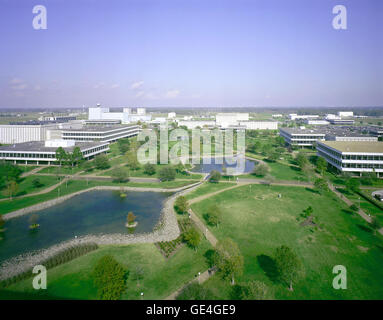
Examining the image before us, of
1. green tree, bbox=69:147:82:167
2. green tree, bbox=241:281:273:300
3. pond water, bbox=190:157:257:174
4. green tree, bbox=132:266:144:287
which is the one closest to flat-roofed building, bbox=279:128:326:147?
pond water, bbox=190:157:257:174

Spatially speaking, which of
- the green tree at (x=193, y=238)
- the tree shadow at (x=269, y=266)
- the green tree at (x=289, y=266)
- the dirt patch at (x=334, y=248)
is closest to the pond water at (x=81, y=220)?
the green tree at (x=193, y=238)

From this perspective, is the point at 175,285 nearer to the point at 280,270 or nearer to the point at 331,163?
the point at 280,270

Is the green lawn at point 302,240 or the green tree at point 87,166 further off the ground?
the green tree at point 87,166

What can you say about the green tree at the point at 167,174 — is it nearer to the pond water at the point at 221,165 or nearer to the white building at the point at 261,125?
the pond water at the point at 221,165

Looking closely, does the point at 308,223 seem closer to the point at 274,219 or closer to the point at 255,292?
the point at 274,219

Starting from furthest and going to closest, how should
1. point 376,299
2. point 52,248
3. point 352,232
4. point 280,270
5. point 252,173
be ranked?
point 252,173 → point 352,232 → point 52,248 → point 280,270 → point 376,299

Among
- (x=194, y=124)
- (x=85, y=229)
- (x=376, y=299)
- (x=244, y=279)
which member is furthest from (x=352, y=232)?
(x=194, y=124)
